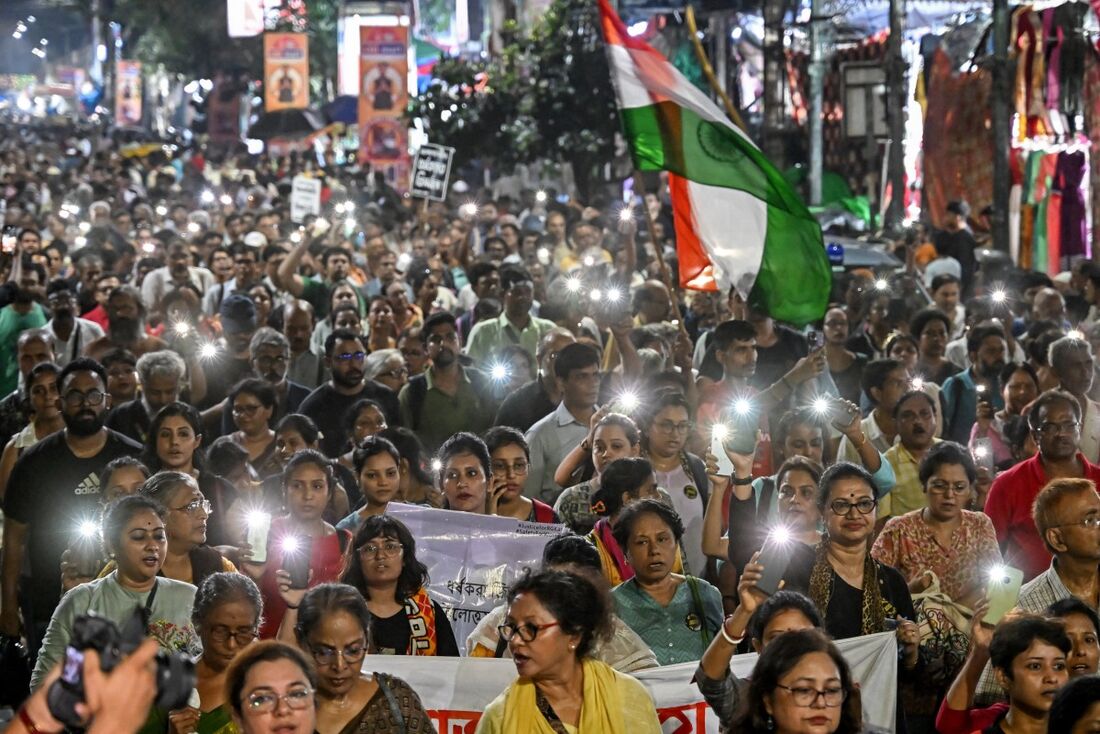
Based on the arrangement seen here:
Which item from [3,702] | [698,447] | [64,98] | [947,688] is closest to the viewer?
[947,688]

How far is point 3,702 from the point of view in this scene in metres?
8.13

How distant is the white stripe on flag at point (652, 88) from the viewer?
11.0 m

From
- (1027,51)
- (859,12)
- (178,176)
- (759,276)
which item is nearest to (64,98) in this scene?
(178,176)

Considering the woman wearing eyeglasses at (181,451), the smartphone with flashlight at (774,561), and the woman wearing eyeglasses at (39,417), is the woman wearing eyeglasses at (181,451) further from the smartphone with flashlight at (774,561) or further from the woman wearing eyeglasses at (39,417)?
the smartphone with flashlight at (774,561)

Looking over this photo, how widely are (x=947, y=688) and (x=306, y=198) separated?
15951 millimetres

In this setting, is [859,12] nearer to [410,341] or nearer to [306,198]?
[306,198]

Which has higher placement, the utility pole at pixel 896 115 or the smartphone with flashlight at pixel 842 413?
the utility pole at pixel 896 115

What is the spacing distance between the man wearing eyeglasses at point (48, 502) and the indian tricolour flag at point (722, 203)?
3.60 metres

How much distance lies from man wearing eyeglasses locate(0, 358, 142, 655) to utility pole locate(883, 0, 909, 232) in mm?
15499

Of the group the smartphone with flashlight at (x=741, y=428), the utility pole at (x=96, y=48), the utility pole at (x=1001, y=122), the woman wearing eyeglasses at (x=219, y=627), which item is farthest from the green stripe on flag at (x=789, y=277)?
the utility pole at (x=96, y=48)

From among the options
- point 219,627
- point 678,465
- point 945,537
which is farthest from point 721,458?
point 219,627

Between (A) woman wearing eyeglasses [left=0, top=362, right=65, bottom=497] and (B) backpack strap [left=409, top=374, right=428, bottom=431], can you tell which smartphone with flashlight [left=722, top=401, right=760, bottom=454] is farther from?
(A) woman wearing eyeglasses [left=0, top=362, right=65, bottom=497]

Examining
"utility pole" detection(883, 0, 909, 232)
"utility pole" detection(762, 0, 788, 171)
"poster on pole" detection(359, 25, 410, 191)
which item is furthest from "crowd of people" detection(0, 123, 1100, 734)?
"poster on pole" detection(359, 25, 410, 191)

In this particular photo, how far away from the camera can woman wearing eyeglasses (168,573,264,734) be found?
19.8 feet
